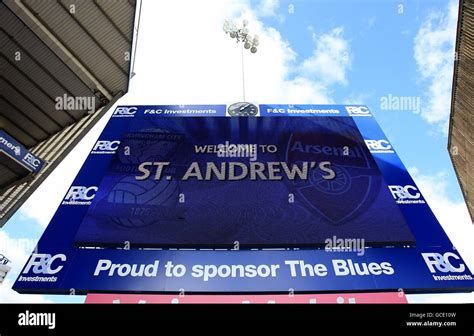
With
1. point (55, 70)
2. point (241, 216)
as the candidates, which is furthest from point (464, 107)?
point (55, 70)

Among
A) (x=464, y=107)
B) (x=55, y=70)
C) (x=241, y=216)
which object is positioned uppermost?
(x=55, y=70)

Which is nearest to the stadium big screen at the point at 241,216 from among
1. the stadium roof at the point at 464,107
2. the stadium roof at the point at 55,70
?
the stadium roof at the point at 55,70

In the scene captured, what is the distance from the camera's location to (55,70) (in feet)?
76.4

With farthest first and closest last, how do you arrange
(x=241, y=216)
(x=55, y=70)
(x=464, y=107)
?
1. (x=464, y=107)
2. (x=55, y=70)
3. (x=241, y=216)

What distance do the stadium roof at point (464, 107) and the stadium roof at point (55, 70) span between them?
17766 millimetres

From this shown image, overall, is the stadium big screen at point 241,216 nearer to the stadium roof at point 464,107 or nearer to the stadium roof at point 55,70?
the stadium roof at point 55,70

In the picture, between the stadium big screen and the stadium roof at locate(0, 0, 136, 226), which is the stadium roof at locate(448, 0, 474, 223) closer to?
the stadium big screen

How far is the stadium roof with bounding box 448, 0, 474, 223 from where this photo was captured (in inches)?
791

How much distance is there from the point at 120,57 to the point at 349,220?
18479 millimetres

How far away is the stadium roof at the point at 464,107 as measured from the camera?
20094 mm

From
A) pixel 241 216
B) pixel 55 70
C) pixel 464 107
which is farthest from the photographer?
pixel 464 107

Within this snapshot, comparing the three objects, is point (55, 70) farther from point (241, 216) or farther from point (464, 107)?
point (464, 107)

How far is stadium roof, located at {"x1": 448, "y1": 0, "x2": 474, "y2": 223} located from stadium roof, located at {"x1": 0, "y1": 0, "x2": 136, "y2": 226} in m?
17.8

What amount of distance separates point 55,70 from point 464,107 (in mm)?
24258
